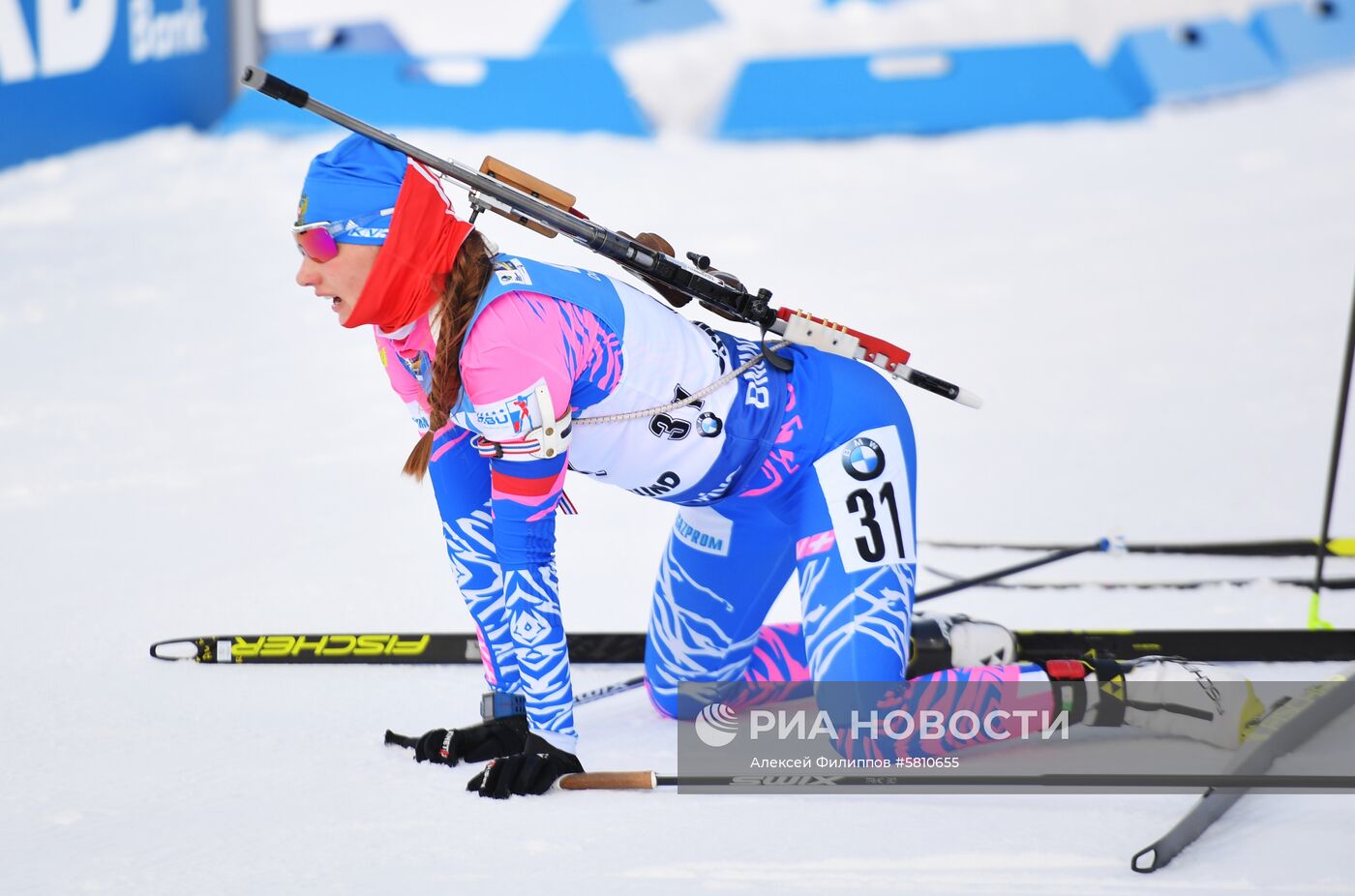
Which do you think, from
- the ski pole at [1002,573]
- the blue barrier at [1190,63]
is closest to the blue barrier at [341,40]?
the blue barrier at [1190,63]

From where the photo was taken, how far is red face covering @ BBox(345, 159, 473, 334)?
2.35 metres

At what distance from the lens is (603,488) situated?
4.61m

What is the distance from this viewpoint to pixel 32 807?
256 centimetres

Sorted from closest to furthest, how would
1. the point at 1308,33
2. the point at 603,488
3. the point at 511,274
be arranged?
the point at 511,274
the point at 603,488
the point at 1308,33

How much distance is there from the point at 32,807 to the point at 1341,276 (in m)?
5.34

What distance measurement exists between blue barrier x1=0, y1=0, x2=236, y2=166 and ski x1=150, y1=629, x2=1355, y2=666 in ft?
12.2

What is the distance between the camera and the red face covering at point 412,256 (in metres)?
2.35

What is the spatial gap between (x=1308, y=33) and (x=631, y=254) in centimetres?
718

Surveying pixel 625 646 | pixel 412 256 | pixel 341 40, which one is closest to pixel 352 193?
pixel 412 256

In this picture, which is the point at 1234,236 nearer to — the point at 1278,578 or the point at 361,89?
the point at 1278,578

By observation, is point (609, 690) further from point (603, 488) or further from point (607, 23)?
point (607, 23)

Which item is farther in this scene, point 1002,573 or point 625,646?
point 1002,573

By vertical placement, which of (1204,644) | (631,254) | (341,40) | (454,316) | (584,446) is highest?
(341,40)

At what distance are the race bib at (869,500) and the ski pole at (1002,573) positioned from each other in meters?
0.79
